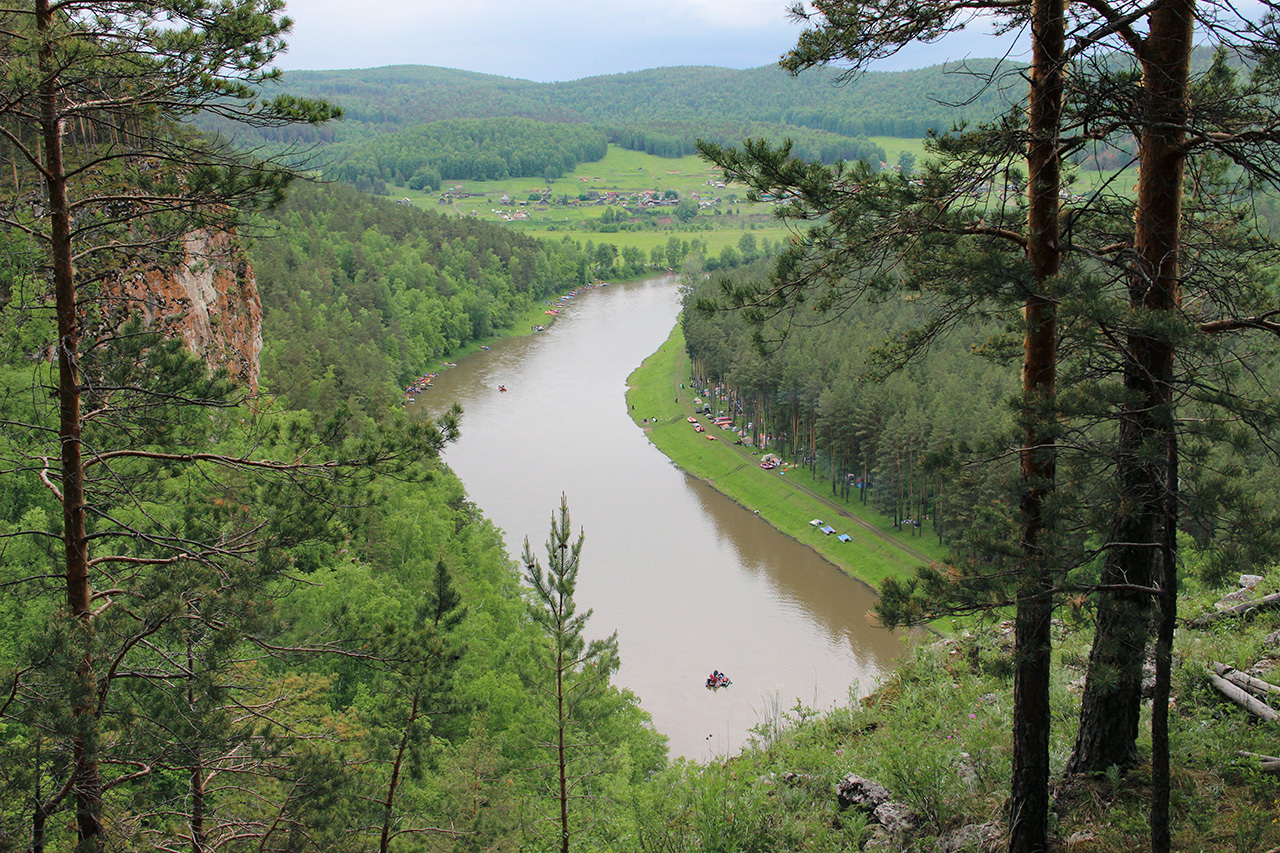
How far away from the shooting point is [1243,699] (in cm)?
782

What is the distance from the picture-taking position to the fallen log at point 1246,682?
7.80 metres

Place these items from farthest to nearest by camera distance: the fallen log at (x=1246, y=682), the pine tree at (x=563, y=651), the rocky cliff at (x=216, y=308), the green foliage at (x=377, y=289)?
the green foliage at (x=377, y=289), the rocky cliff at (x=216, y=308), the pine tree at (x=563, y=651), the fallen log at (x=1246, y=682)

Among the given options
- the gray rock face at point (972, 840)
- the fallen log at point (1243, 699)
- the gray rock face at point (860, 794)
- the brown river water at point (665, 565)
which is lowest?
the brown river water at point (665, 565)

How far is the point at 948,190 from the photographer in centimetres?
658

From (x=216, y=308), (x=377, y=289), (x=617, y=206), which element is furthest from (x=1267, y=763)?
(x=617, y=206)

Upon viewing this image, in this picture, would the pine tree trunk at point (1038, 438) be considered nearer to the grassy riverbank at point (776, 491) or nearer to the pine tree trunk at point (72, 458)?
the pine tree trunk at point (72, 458)

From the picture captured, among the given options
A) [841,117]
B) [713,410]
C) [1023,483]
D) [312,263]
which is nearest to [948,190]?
[1023,483]

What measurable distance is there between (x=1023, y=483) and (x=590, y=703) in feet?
21.7

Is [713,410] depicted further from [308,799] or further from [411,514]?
[308,799]

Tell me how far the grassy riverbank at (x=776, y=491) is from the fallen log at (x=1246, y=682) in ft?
72.3

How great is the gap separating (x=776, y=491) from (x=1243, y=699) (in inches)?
1478

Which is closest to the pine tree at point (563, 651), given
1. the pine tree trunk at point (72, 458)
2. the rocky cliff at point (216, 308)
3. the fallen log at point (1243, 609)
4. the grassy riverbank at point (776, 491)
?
the pine tree trunk at point (72, 458)

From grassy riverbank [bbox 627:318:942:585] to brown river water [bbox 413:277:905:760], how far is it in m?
0.82

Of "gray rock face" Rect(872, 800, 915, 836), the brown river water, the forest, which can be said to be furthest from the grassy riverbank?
"gray rock face" Rect(872, 800, 915, 836)
